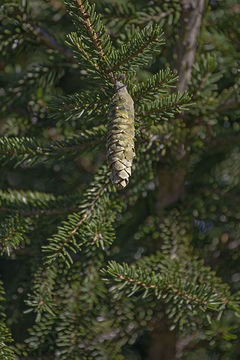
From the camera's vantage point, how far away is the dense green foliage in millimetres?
736

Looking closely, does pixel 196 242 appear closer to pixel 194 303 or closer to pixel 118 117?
pixel 194 303

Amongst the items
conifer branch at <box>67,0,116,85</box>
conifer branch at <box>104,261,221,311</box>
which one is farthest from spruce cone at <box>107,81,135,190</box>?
conifer branch at <box>104,261,221,311</box>

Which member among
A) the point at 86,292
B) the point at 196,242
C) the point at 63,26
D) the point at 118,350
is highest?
the point at 63,26

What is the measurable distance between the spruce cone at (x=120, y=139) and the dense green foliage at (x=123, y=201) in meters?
0.06

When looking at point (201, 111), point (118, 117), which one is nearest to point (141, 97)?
point (118, 117)

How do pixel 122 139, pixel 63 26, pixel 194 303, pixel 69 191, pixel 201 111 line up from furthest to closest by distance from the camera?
pixel 63 26 < pixel 69 191 < pixel 201 111 < pixel 194 303 < pixel 122 139

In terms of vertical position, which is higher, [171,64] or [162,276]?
[171,64]

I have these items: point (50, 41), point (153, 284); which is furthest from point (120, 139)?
point (50, 41)

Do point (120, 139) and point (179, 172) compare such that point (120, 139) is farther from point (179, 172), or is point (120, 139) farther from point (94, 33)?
point (179, 172)

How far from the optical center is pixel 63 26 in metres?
1.34

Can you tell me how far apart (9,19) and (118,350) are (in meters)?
0.73

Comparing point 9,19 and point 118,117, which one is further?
point 9,19

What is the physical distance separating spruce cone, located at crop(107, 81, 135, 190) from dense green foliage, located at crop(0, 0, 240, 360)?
2.2 inches

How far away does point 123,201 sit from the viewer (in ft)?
3.22
